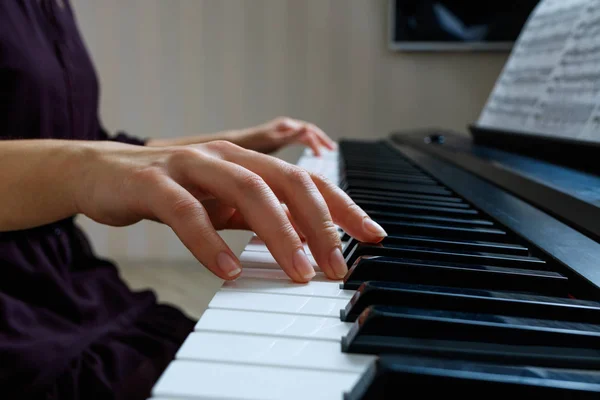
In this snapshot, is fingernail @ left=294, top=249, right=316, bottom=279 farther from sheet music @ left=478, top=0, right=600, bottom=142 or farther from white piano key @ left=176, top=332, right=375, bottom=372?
sheet music @ left=478, top=0, right=600, bottom=142

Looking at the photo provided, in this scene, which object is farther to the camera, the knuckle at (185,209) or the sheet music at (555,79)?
the sheet music at (555,79)

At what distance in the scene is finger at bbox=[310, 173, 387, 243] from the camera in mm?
534

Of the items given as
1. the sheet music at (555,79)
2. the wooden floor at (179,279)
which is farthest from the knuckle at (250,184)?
the wooden floor at (179,279)

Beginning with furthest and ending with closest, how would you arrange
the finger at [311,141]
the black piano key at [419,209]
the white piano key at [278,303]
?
the finger at [311,141], the black piano key at [419,209], the white piano key at [278,303]

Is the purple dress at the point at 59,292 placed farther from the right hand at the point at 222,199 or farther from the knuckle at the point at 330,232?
the knuckle at the point at 330,232

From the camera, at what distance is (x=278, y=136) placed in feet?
4.32

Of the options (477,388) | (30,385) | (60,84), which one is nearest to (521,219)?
(477,388)

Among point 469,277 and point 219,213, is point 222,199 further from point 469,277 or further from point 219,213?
point 469,277

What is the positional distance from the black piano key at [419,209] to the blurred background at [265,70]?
160 cm

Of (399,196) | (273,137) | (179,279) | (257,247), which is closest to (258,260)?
(257,247)

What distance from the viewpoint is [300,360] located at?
34 cm

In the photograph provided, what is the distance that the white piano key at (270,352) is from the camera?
34 cm

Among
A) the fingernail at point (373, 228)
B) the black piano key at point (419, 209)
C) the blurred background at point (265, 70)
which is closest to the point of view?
the fingernail at point (373, 228)

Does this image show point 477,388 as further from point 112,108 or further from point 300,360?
point 112,108
